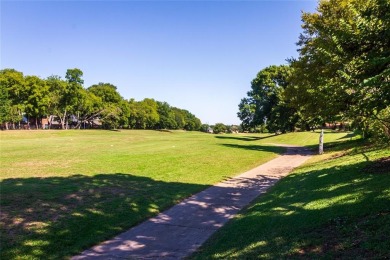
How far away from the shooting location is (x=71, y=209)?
33.4 ft

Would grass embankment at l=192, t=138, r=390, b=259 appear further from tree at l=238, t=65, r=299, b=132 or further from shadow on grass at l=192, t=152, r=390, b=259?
tree at l=238, t=65, r=299, b=132

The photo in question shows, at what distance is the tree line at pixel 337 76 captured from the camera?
5.75m

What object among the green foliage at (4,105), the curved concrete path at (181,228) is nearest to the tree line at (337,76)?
the curved concrete path at (181,228)

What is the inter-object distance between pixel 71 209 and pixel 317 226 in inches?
276

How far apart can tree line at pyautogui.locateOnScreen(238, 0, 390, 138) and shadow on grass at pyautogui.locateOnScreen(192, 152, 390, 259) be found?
204 centimetres

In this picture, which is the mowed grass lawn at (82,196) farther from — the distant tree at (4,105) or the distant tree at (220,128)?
the distant tree at (220,128)

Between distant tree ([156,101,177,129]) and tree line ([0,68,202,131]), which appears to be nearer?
tree line ([0,68,202,131])

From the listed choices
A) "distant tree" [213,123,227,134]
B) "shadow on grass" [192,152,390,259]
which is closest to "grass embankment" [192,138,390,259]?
"shadow on grass" [192,152,390,259]

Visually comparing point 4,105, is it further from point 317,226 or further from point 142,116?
point 317,226

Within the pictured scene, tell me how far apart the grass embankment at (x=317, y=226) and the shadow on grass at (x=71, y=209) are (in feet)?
9.45

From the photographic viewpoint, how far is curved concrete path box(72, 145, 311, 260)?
288 inches

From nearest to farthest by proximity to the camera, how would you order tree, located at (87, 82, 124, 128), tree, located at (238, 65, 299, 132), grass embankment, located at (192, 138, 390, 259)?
grass embankment, located at (192, 138, 390, 259) < tree, located at (238, 65, 299, 132) < tree, located at (87, 82, 124, 128)

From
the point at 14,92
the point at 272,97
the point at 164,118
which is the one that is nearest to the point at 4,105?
the point at 14,92

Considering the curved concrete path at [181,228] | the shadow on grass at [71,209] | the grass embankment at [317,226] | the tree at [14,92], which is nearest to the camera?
the grass embankment at [317,226]
